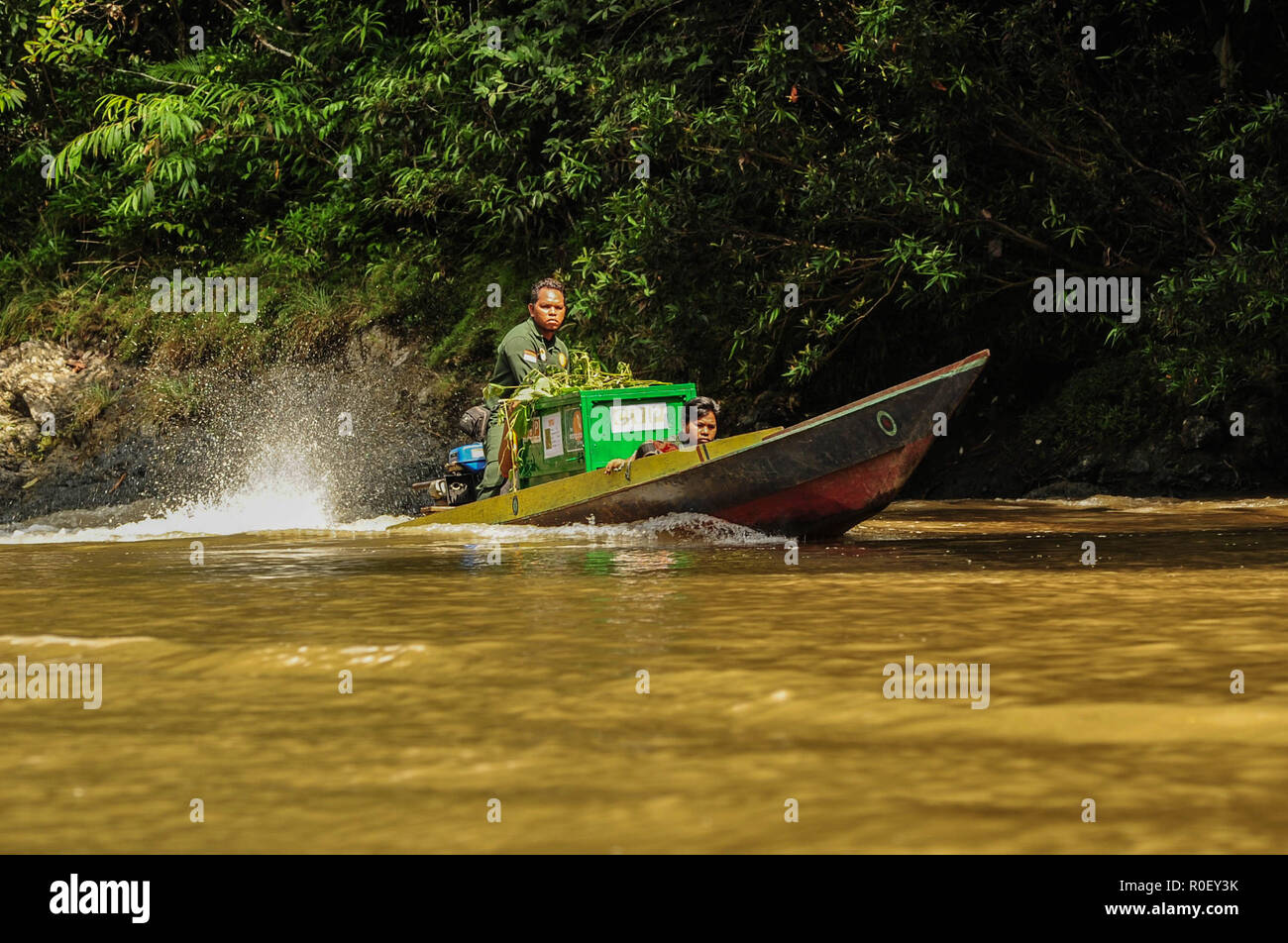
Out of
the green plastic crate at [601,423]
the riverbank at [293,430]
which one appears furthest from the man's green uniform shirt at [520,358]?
the riverbank at [293,430]

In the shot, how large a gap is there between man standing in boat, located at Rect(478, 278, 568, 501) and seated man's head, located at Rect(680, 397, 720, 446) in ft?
3.65

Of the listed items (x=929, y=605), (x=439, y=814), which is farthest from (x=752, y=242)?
(x=439, y=814)

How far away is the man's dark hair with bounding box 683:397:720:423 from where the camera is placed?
9703mm

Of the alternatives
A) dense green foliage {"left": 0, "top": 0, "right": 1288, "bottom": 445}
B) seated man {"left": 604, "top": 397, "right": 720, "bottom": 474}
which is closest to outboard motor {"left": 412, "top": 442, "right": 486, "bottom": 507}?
seated man {"left": 604, "top": 397, "right": 720, "bottom": 474}

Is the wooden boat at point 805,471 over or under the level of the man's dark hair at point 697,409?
under

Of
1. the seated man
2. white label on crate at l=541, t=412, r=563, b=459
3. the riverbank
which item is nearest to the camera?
the seated man

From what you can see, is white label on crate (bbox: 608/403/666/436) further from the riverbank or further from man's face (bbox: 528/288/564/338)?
the riverbank

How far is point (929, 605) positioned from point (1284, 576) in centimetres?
175

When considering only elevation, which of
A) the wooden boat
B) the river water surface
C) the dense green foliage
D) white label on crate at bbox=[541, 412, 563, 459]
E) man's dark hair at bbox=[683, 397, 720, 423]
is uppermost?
the dense green foliage

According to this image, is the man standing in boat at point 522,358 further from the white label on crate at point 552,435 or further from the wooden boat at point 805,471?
the wooden boat at point 805,471

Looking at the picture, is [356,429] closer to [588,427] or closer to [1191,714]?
[588,427]

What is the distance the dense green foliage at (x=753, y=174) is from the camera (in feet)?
38.2

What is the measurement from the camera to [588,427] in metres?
9.56

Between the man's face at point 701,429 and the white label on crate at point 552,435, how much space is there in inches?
33.7
